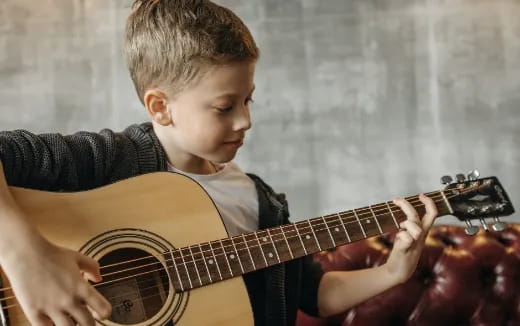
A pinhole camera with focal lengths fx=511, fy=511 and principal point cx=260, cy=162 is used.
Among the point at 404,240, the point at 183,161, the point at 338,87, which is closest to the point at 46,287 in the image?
the point at 183,161

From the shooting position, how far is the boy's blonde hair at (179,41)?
3.07 feet

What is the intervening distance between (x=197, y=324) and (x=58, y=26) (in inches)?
54.6

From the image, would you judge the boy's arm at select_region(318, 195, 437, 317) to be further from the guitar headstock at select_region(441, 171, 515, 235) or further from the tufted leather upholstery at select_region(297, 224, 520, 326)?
the tufted leather upholstery at select_region(297, 224, 520, 326)

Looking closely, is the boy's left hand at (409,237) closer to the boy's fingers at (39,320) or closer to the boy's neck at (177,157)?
the boy's neck at (177,157)

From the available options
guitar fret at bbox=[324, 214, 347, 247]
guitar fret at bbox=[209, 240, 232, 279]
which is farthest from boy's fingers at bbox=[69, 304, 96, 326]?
guitar fret at bbox=[324, 214, 347, 247]

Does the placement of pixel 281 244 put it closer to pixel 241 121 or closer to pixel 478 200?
pixel 241 121

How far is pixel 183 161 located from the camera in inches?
41.7

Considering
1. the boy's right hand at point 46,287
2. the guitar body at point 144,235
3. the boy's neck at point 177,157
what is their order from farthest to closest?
the boy's neck at point 177,157
the guitar body at point 144,235
the boy's right hand at point 46,287

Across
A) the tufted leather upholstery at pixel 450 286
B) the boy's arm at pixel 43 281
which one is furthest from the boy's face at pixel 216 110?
→ the tufted leather upholstery at pixel 450 286

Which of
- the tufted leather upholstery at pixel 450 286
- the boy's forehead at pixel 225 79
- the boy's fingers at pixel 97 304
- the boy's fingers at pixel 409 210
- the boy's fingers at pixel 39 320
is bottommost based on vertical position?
the tufted leather upholstery at pixel 450 286

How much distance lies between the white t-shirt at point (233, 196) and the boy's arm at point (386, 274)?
23 cm

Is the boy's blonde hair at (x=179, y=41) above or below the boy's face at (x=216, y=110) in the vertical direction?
above

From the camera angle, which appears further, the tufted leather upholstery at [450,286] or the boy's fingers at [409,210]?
the tufted leather upholstery at [450,286]

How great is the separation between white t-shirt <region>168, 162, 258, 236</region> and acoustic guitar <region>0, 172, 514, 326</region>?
151 mm
